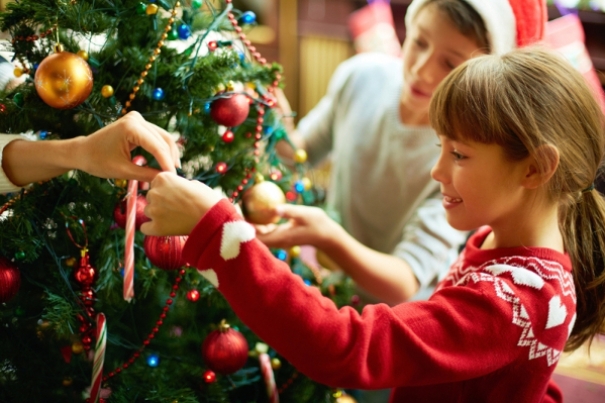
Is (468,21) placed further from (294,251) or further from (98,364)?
(98,364)

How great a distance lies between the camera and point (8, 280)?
2.39ft

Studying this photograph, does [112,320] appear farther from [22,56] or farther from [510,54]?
[510,54]

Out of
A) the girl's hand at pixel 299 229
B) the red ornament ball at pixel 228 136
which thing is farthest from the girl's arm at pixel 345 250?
the red ornament ball at pixel 228 136

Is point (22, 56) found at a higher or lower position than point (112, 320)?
higher

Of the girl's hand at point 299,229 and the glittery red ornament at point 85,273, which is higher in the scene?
the glittery red ornament at point 85,273

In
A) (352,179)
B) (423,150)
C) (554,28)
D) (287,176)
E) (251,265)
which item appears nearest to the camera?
(251,265)

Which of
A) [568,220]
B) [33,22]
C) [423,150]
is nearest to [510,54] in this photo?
[568,220]

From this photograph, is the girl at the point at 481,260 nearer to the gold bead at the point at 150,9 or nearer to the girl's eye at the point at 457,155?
the girl's eye at the point at 457,155

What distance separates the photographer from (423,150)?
3.89ft

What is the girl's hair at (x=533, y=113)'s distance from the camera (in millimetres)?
729

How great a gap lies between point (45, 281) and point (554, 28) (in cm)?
165

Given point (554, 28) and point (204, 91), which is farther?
point (554, 28)

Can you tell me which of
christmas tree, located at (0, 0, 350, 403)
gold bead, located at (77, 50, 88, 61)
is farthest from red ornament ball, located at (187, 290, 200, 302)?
gold bead, located at (77, 50, 88, 61)

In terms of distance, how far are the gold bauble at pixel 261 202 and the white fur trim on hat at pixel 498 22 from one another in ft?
1.55
